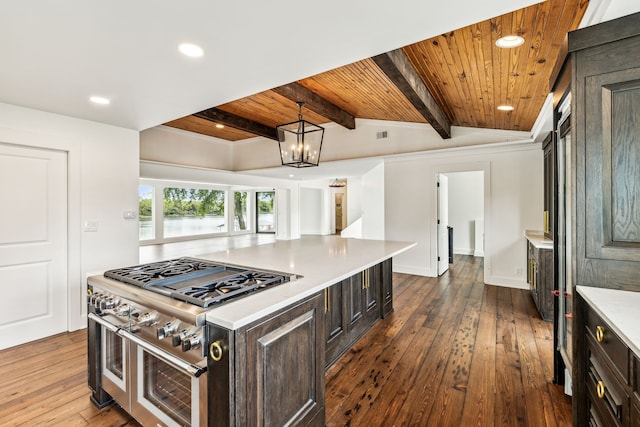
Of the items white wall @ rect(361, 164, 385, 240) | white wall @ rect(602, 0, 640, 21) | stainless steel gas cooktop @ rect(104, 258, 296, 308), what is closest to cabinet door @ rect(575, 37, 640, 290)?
white wall @ rect(602, 0, 640, 21)

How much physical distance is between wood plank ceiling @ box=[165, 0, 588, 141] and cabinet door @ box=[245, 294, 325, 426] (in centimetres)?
189

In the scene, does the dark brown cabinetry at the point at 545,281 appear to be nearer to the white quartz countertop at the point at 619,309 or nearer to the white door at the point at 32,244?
the white quartz countertop at the point at 619,309

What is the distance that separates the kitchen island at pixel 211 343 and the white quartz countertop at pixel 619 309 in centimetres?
113

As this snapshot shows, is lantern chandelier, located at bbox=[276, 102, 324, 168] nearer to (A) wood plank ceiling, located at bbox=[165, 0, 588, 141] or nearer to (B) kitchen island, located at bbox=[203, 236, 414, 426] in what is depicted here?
(A) wood plank ceiling, located at bbox=[165, 0, 588, 141]

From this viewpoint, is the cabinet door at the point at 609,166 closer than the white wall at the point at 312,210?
Yes

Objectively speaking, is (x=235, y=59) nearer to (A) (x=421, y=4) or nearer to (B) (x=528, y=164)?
(A) (x=421, y=4)

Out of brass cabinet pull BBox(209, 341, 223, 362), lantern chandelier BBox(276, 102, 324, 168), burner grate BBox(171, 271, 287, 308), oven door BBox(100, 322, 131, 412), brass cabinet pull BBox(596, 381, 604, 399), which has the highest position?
lantern chandelier BBox(276, 102, 324, 168)

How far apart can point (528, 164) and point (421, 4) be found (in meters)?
4.13

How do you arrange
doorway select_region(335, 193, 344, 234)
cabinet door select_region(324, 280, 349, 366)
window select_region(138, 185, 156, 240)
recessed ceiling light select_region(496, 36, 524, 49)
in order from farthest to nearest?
doorway select_region(335, 193, 344, 234) → window select_region(138, 185, 156, 240) → cabinet door select_region(324, 280, 349, 366) → recessed ceiling light select_region(496, 36, 524, 49)

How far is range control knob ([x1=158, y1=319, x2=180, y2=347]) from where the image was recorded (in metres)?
1.26

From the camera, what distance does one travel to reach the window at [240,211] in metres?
12.7

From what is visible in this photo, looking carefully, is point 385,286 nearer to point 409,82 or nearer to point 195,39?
point 409,82

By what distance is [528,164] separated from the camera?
454 cm

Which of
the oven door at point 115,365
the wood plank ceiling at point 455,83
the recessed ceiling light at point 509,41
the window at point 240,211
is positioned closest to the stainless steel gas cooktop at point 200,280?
the oven door at point 115,365
